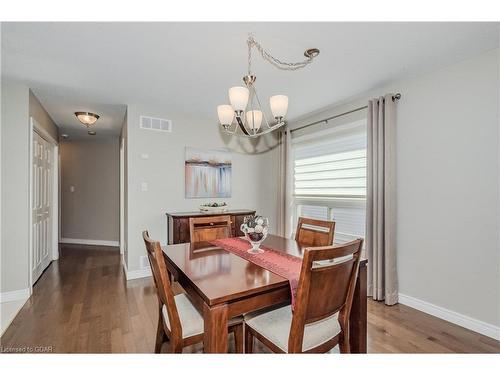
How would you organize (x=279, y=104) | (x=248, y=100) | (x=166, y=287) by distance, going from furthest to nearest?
(x=248, y=100) < (x=279, y=104) < (x=166, y=287)

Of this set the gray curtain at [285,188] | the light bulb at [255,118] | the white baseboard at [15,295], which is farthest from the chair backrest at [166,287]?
the gray curtain at [285,188]

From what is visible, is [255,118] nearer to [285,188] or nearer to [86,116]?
[285,188]

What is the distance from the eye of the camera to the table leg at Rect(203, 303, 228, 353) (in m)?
1.12

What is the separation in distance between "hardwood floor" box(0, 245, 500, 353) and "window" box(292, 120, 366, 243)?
1.08 metres

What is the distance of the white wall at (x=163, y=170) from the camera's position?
11.2 feet

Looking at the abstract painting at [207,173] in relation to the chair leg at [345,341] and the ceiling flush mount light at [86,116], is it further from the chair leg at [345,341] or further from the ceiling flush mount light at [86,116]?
the chair leg at [345,341]

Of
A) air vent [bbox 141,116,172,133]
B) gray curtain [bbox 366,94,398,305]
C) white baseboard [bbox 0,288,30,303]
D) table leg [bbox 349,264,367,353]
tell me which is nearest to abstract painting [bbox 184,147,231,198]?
air vent [bbox 141,116,172,133]

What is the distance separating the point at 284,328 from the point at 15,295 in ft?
10.1

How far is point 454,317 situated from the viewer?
2205 mm

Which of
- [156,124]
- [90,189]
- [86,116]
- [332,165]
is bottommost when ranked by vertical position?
[90,189]

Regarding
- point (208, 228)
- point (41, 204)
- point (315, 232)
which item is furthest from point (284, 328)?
point (41, 204)

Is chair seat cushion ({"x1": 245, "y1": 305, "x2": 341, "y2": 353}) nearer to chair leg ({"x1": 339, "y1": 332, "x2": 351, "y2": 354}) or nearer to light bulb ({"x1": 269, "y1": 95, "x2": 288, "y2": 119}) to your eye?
chair leg ({"x1": 339, "y1": 332, "x2": 351, "y2": 354})

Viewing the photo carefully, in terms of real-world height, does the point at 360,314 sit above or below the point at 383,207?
below

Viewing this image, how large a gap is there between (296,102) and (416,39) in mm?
1559
